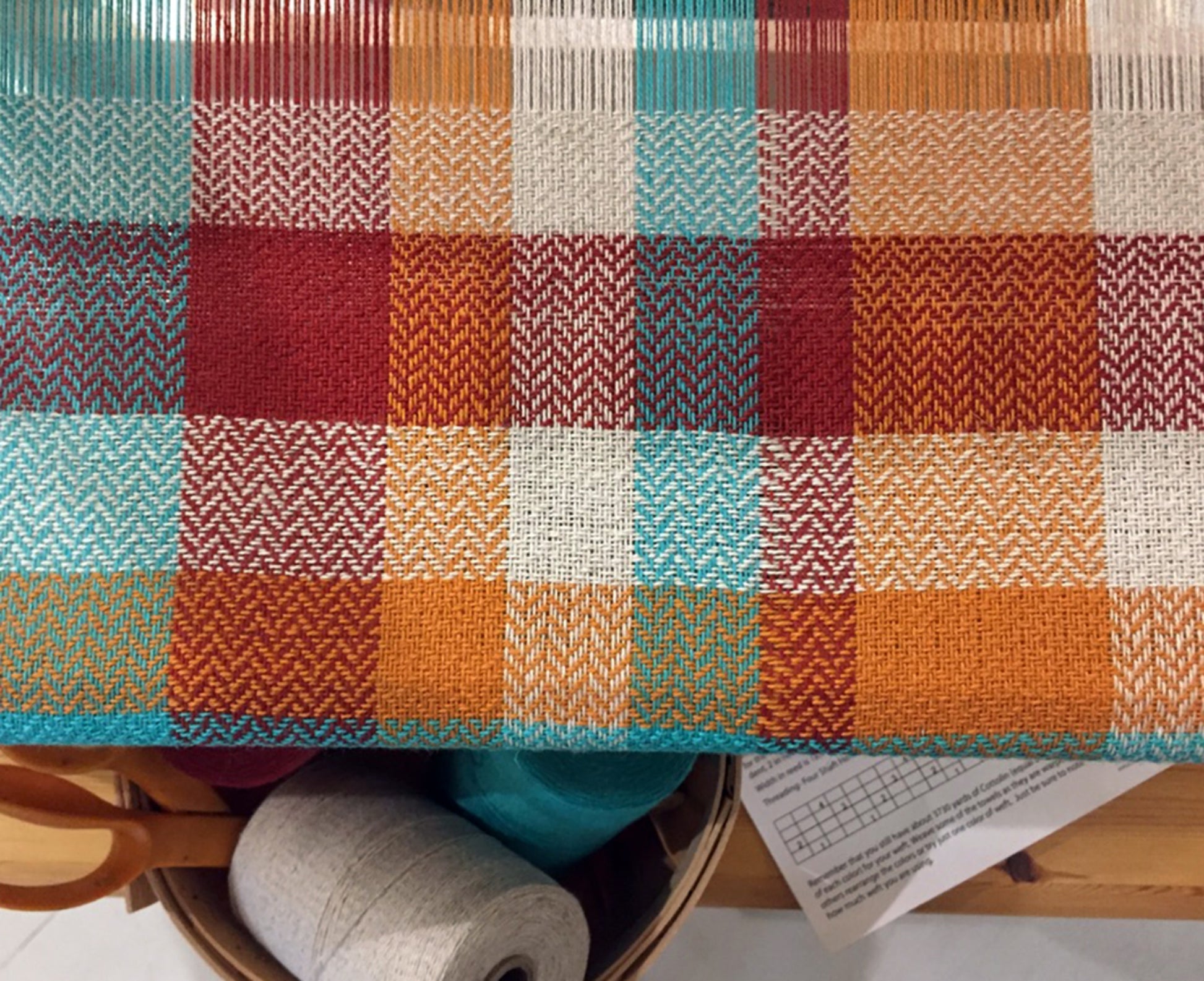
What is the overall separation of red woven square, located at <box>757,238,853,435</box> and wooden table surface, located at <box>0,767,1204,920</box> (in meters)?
0.31

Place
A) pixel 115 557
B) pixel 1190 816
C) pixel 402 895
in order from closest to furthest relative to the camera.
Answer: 1. pixel 115 557
2. pixel 402 895
3. pixel 1190 816

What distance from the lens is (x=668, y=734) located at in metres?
0.40

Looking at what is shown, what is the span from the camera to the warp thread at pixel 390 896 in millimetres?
481

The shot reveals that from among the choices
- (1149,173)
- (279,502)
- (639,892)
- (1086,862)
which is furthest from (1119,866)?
(279,502)

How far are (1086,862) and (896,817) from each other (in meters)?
0.11

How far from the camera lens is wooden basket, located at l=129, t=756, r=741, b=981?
519 millimetres

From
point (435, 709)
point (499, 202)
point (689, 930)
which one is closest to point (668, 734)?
point (435, 709)

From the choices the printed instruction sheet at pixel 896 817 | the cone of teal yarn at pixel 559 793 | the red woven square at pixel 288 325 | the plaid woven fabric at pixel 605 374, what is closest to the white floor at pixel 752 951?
the printed instruction sheet at pixel 896 817

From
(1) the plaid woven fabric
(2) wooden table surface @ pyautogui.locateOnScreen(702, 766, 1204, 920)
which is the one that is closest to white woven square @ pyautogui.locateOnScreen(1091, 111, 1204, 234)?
(1) the plaid woven fabric

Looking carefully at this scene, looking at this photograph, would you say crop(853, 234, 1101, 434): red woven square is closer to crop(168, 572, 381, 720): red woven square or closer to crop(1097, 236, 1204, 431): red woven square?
crop(1097, 236, 1204, 431): red woven square

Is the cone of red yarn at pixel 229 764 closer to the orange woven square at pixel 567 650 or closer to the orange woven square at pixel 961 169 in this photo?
the orange woven square at pixel 567 650

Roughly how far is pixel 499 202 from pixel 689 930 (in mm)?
472

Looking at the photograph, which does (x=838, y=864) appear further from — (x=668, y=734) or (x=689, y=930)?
(x=668, y=734)

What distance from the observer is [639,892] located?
1.95 ft
